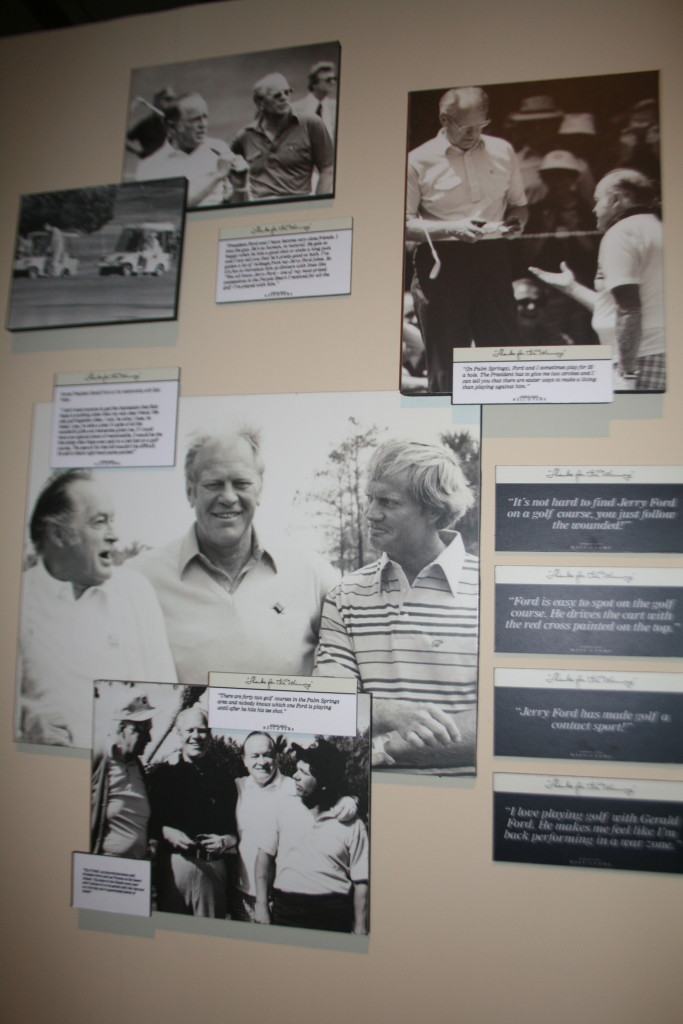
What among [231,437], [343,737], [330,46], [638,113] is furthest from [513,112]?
[343,737]

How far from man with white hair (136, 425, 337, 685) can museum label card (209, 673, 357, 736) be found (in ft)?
0.12

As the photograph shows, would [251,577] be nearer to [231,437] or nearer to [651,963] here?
[231,437]

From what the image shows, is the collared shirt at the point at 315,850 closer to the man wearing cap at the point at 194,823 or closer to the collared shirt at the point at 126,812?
the man wearing cap at the point at 194,823

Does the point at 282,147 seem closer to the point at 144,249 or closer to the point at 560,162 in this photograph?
the point at 144,249

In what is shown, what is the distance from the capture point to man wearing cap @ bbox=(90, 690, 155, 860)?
112 centimetres

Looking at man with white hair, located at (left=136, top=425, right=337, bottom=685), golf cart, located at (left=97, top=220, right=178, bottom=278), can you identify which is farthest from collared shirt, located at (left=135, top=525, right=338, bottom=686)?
golf cart, located at (left=97, top=220, right=178, bottom=278)

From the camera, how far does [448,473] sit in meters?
1.08

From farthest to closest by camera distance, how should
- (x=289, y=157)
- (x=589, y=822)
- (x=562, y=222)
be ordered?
(x=289, y=157)
(x=562, y=222)
(x=589, y=822)

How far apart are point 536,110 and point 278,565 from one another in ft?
3.09

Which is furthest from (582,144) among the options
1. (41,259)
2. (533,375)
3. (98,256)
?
(41,259)

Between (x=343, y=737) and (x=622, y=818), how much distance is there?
18.0 inches

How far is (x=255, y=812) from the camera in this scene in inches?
42.6

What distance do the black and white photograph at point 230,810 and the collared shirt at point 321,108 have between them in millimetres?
1065

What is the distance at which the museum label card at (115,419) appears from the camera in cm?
119
